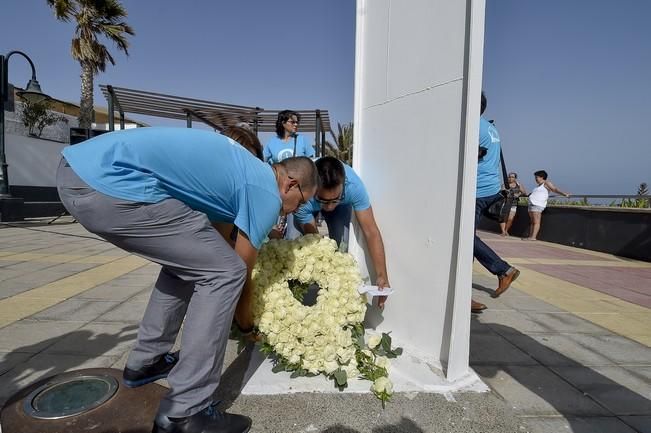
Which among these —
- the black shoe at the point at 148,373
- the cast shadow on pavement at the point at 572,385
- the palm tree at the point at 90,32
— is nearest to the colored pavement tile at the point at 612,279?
the cast shadow on pavement at the point at 572,385

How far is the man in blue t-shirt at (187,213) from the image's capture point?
1.52m

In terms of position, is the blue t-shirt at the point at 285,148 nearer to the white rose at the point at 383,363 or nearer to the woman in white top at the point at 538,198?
the white rose at the point at 383,363

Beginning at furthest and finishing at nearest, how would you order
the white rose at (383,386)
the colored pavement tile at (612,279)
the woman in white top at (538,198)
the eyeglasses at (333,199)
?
the woman in white top at (538,198) < the colored pavement tile at (612,279) < the eyeglasses at (333,199) < the white rose at (383,386)

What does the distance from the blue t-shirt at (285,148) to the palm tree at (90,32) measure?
1426 centimetres

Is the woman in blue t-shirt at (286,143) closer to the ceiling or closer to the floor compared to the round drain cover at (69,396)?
closer to the ceiling

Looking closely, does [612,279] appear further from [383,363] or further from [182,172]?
[182,172]

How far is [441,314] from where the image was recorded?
223 cm

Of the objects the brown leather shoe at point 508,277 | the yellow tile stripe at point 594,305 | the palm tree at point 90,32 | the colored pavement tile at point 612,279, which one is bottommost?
the colored pavement tile at point 612,279

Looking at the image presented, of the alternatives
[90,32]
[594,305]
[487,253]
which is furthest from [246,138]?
[90,32]

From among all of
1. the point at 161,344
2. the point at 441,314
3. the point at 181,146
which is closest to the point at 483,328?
the point at 441,314

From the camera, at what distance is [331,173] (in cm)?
242

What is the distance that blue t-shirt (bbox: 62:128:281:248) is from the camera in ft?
4.97

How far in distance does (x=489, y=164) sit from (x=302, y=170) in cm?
254

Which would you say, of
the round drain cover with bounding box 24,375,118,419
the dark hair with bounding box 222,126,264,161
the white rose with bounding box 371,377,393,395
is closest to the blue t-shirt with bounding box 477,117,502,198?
the dark hair with bounding box 222,126,264,161
